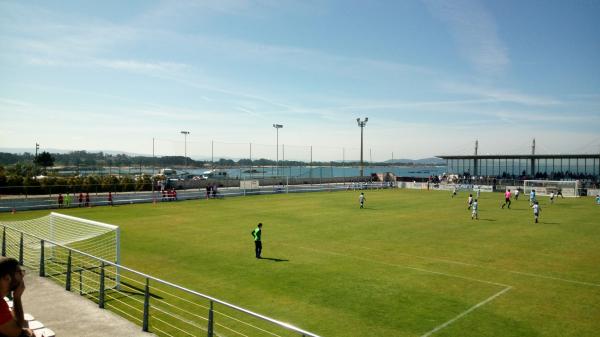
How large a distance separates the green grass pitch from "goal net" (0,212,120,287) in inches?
43.5

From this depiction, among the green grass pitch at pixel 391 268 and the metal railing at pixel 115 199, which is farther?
the metal railing at pixel 115 199

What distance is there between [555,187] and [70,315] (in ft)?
194

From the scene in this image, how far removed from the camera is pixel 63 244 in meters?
16.6

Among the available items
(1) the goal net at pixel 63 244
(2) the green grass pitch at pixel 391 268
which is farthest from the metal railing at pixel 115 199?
(1) the goal net at pixel 63 244

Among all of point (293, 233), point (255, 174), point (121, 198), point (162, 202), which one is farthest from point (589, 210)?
point (255, 174)

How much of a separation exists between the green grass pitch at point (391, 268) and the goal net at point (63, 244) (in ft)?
3.63

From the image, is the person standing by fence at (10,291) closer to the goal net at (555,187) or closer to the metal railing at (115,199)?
the metal railing at (115,199)

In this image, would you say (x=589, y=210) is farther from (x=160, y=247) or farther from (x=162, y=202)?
(x=162, y=202)

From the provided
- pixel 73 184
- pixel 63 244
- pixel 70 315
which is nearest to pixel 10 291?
pixel 70 315

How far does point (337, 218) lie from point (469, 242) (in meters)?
11.0

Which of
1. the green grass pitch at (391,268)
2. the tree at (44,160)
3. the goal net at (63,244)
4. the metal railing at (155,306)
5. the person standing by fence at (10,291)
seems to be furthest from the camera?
the tree at (44,160)

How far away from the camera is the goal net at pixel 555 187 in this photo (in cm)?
5206

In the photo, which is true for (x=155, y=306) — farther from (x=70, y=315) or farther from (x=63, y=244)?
(x=63, y=244)

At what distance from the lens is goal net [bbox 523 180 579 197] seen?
52.1 metres
